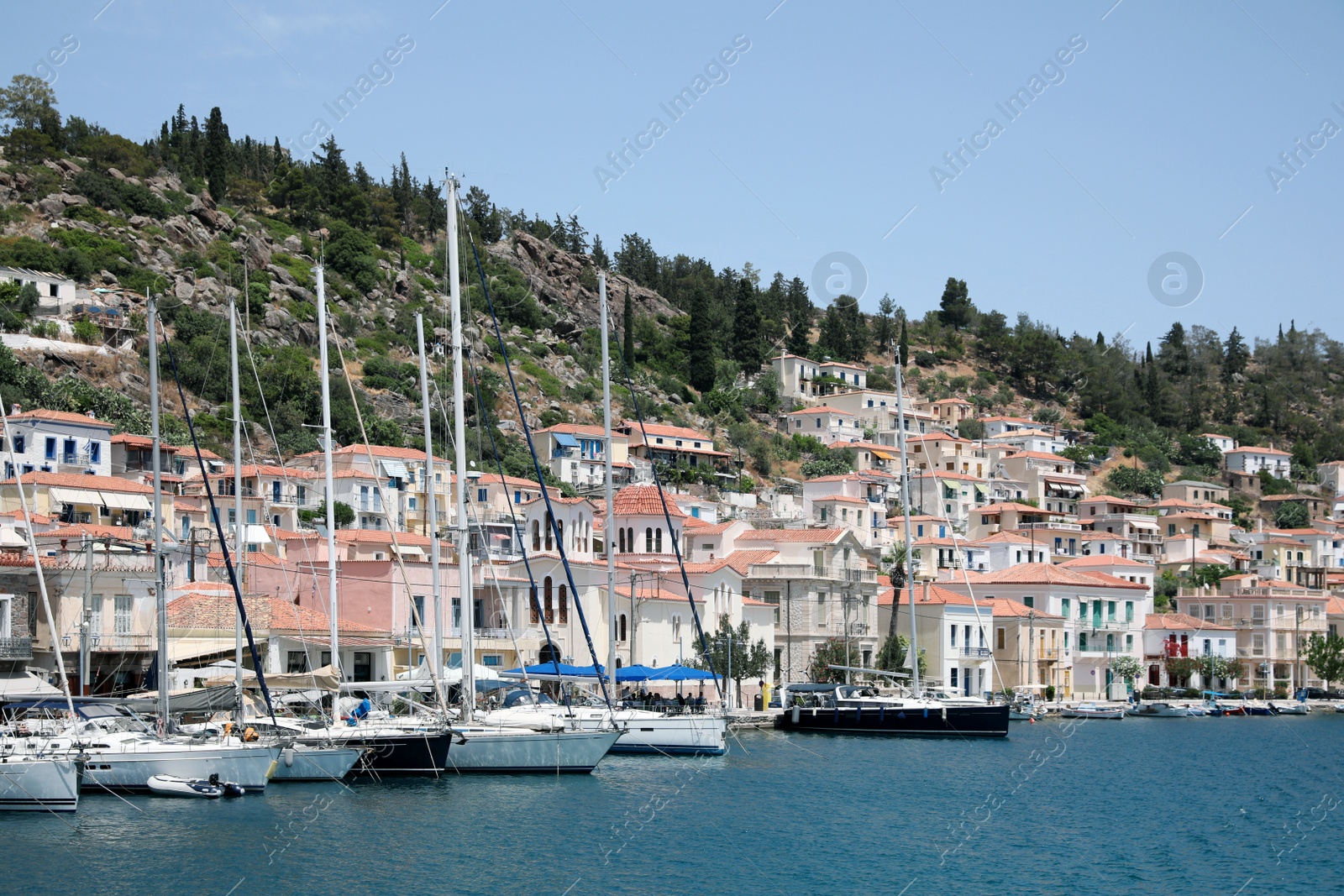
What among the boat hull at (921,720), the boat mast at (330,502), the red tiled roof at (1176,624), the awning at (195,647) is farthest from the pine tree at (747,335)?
the boat mast at (330,502)

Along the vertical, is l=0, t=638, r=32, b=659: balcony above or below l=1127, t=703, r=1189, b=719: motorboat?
above

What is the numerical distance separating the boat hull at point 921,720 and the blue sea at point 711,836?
38.1ft

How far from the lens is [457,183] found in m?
42.6

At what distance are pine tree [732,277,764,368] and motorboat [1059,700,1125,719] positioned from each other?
280 ft

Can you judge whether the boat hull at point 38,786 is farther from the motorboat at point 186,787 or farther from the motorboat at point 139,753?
the motorboat at point 186,787

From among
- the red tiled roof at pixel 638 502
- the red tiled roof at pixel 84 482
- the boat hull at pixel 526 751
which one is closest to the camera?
the boat hull at pixel 526 751

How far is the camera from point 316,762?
38719 mm

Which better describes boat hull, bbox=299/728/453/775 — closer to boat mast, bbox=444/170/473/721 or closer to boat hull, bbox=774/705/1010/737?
boat mast, bbox=444/170/473/721

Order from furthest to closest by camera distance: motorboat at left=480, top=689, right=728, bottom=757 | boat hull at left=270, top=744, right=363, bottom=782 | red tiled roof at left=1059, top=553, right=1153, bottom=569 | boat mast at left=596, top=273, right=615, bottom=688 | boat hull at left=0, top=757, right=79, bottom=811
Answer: red tiled roof at left=1059, top=553, right=1153, bottom=569 < motorboat at left=480, top=689, right=728, bottom=757 < boat mast at left=596, top=273, right=615, bottom=688 < boat hull at left=270, top=744, right=363, bottom=782 < boat hull at left=0, top=757, right=79, bottom=811

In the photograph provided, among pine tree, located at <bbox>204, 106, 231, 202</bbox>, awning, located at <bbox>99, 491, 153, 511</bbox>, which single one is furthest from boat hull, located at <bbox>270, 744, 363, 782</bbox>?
pine tree, located at <bbox>204, 106, 231, 202</bbox>

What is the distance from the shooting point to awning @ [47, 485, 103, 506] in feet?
207

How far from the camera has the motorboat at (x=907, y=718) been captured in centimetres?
6172

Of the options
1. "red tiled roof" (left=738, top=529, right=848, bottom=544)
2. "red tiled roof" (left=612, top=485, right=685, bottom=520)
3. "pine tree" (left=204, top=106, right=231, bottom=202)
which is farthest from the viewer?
"pine tree" (left=204, top=106, right=231, bottom=202)

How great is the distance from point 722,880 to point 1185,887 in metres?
9.90
